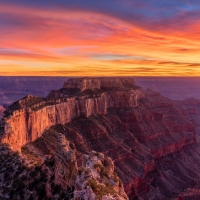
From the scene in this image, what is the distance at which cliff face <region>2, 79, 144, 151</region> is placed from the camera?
184 feet

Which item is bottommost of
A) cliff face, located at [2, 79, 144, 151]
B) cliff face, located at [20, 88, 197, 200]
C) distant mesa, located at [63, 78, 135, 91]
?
cliff face, located at [20, 88, 197, 200]

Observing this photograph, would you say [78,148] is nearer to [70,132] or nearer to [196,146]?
[70,132]

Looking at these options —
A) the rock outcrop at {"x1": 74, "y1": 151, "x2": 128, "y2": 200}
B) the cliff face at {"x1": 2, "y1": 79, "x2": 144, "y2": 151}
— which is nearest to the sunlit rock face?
the rock outcrop at {"x1": 74, "y1": 151, "x2": 128, "y2": 200}

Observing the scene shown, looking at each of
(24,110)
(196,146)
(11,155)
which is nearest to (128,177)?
(24,110)

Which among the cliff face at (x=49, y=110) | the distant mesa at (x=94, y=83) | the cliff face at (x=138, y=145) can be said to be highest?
the distant mesa at (x=94, y=83)

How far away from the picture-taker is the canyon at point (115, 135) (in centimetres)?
6172

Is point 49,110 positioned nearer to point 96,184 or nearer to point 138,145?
point 138,145

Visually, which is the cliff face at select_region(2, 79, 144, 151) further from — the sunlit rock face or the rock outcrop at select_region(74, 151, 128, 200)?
the rock outcrop at select_region(74, 151, 128, 200)

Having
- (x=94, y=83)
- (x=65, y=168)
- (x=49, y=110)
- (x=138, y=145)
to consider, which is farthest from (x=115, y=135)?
(x=65, y=168)

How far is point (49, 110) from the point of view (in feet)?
247

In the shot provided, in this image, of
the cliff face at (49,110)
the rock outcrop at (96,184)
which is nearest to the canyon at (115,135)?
the cliff face at (49,110)

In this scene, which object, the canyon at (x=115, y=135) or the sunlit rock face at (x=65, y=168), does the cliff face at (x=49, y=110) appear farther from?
the sunlit rock face at (x=65, y=168)

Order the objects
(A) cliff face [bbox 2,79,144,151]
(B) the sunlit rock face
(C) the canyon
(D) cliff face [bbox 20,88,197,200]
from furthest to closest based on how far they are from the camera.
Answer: (D) cliff face [bbox 20,88,197,200], (C) the canyon, (A) cliff face [bbox 2,79,144,151], (B) the sunlit rock face

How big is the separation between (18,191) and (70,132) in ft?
161
